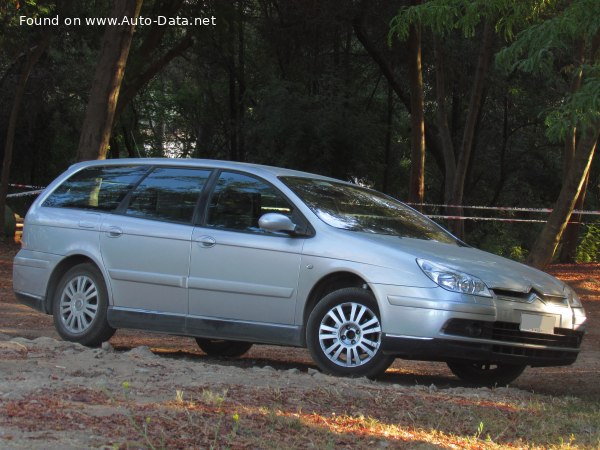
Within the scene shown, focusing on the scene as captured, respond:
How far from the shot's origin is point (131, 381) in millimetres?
5703

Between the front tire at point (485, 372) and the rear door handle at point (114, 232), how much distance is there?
9.71 ft

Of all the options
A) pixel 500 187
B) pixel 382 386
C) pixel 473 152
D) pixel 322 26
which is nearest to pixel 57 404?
pixel 382 386

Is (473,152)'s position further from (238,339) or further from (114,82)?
(238,339)

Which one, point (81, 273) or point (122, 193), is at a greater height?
point (122, 193)

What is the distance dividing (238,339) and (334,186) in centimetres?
160

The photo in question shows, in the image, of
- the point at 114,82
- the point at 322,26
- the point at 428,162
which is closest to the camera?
the point at 114,82

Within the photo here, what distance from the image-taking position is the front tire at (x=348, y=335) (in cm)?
671

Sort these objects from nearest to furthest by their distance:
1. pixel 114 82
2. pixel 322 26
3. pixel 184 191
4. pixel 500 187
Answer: pixel 184 191
pixel 114 82
pixel 322 26
pixel 500 187

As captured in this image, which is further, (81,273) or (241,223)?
(81,273)

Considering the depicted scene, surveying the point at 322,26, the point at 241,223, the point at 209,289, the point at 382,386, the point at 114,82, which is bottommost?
the point at 382,386

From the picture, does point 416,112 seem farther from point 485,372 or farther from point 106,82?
point 485,372

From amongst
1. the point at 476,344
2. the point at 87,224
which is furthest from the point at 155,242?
the point at 476,344

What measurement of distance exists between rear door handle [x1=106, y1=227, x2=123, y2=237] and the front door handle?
31.8 inches

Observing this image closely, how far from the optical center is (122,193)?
27.1 feet
